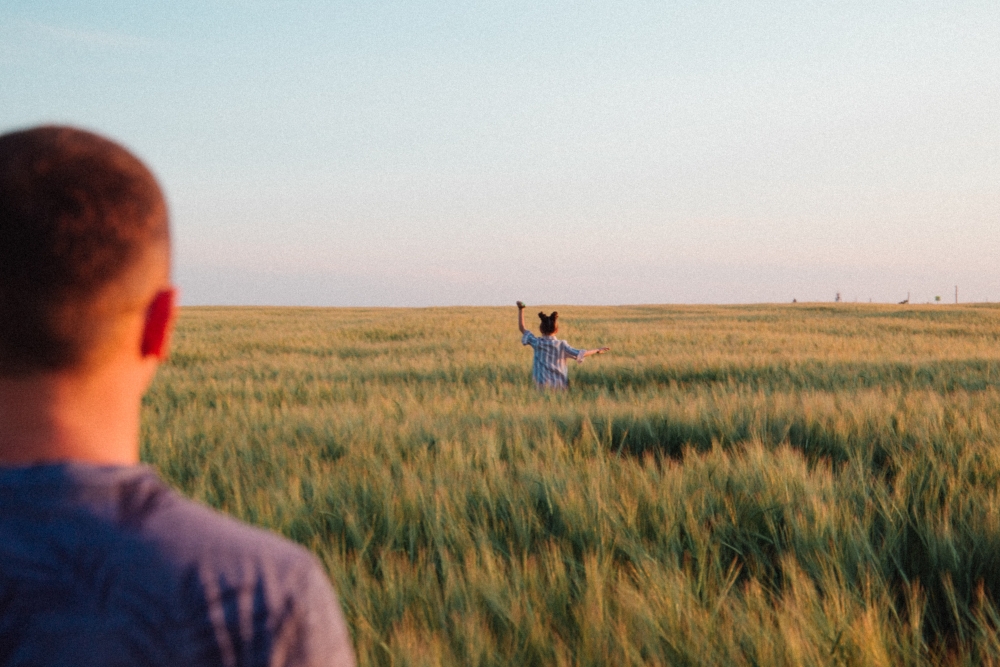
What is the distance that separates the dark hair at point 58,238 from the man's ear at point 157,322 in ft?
0.22

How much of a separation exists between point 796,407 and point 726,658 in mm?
3212

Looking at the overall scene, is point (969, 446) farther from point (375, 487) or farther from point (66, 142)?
point (66, 142)

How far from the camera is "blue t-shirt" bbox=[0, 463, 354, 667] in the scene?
700 millimetres

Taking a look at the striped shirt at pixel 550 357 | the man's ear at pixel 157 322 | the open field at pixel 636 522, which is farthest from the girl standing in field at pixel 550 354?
the man's ear at pixel 157 322

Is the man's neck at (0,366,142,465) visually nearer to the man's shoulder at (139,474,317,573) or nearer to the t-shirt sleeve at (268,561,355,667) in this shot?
the man's shoulder at (139,474,317,573)

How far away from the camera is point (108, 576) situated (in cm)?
70

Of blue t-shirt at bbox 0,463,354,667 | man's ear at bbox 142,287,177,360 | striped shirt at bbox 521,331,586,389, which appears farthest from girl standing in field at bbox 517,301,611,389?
blue t-shirt at bbox 0,463,354,667

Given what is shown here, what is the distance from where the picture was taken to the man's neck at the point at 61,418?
741 mm

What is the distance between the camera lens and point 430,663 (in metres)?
1.44

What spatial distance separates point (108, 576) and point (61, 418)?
180 mm

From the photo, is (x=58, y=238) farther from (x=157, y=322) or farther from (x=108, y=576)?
(x=108, y=576)

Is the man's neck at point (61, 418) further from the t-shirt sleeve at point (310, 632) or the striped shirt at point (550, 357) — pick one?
the striped shirt at point (550, 357)

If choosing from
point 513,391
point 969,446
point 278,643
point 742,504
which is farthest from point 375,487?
point 513,391

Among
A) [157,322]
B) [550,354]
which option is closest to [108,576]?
[157,322]
